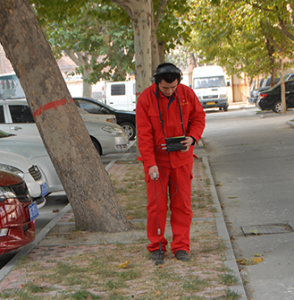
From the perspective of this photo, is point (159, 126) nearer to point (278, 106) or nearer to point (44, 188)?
point (44, 188)

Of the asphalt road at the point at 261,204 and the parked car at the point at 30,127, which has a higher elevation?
the parked car at the point at 30,127

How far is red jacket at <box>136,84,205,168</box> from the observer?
421 centimetres

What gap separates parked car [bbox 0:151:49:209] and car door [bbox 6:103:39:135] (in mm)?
4676

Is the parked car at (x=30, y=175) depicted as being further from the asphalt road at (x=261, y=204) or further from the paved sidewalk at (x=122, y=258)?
the asphalt road at (x=261, y=204)

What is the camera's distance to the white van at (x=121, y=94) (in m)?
23.7

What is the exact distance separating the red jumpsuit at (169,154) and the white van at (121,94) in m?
19.4

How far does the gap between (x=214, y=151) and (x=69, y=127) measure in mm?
8078

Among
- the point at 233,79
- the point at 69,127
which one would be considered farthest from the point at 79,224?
the point at 233,79

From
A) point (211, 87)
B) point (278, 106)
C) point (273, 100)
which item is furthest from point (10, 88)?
point (211, 87)

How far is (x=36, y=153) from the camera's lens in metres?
7.74

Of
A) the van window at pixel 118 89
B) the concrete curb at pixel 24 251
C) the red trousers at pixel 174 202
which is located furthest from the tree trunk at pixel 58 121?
the van window at pixel 118 89

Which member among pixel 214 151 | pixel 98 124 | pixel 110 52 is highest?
pixel 110 52

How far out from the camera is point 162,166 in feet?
14.2

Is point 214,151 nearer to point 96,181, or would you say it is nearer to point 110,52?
point 96,181
